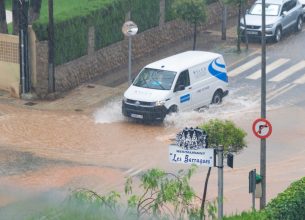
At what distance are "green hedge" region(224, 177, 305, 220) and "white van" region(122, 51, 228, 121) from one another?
36.5ft

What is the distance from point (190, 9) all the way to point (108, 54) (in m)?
3.49

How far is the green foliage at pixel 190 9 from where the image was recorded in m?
38.7

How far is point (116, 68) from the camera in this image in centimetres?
3866

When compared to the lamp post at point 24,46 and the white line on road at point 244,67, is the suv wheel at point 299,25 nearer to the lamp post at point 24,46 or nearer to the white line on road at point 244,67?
the white line on road at point 244,67

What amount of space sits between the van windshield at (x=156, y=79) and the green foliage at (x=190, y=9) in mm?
5985

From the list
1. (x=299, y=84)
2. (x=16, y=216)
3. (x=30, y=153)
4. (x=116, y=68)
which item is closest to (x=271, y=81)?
(x=299, y=84)

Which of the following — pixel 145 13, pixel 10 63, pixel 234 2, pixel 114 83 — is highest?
pixel 234 2

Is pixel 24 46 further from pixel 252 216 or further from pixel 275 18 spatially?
pixel 252 216

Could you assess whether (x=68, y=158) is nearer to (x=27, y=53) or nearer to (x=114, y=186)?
(x=114, y=186)

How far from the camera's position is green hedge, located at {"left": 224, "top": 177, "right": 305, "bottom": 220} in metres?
20.1

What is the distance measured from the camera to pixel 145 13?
133ft

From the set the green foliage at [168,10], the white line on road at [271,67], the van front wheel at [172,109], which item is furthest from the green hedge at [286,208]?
the green foliage at [168,10]

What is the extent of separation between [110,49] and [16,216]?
19255 mm

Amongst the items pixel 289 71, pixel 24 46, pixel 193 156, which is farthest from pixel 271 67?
pixel 193 156
